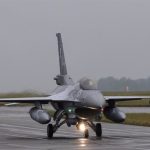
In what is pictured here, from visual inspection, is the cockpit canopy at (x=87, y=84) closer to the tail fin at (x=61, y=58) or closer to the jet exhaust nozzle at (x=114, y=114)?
the jet exhaust nozzle at (x=114, y=114)

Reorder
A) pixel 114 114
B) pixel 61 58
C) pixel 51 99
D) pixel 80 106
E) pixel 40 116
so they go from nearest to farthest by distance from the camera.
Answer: pixel 80 106 → pixel 40 116 → pixel 114 114 → pixel 51 99 → pixel 61 58

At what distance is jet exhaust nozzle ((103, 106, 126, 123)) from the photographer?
27.0 meters

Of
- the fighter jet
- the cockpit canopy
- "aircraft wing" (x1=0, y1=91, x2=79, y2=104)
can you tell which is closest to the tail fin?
the fighter jet

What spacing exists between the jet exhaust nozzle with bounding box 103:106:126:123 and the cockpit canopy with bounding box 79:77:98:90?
151 cm

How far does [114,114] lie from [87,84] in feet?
6.18

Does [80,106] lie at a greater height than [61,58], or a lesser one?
lesser

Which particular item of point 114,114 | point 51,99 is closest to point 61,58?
point 51,99

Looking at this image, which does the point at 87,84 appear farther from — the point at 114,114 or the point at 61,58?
the point at 61,58

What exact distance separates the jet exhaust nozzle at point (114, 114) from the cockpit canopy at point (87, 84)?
1.51 m

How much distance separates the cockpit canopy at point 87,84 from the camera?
26.4 metres

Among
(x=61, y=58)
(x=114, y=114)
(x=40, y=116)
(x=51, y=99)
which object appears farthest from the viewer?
(x=61, y=58)

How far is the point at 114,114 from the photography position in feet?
88.9

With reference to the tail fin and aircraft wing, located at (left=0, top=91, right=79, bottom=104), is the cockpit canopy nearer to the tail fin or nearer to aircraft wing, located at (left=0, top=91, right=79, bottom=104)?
aircraft wing, located at (left=0, top=91, right=79, bottom=104)

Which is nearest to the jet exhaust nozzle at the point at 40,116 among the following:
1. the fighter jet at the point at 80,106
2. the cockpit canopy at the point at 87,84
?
the fighter jet at the point at 80,106
